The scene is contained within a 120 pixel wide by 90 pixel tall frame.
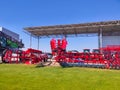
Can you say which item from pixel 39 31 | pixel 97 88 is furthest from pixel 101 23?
pixel 97 88

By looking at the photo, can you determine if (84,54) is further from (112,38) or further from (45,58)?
(112,38)

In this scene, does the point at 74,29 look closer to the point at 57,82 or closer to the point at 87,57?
the point at 87,57

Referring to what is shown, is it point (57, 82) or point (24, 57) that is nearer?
point (57, 82)

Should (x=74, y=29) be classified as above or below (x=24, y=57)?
above

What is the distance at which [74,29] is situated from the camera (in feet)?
166

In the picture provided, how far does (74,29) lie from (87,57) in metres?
30.5

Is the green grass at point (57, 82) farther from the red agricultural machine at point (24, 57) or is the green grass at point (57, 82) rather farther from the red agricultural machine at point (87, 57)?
Answer: the red agricultural machine at point (24, 57)

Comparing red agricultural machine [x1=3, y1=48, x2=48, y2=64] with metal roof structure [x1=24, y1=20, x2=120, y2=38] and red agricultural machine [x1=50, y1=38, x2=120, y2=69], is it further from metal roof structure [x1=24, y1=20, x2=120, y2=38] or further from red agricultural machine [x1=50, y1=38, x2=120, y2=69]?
metal roof structure [x1=24, y1=20, x2=120, y2=38]

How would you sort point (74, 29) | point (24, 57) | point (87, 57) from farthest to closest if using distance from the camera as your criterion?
point (74, 29)
point (24, 57)
point (87, 57)

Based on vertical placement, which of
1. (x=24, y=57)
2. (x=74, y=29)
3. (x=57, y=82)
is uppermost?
(x=74, y=29)

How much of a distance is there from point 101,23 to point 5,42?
21.9m

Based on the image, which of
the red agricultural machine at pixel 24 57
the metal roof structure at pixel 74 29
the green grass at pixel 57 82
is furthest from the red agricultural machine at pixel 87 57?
the metal roof structure at pixel 74 29

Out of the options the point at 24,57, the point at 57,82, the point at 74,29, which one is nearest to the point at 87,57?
the point at 24,57

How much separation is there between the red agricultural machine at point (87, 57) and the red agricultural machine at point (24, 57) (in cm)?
301
